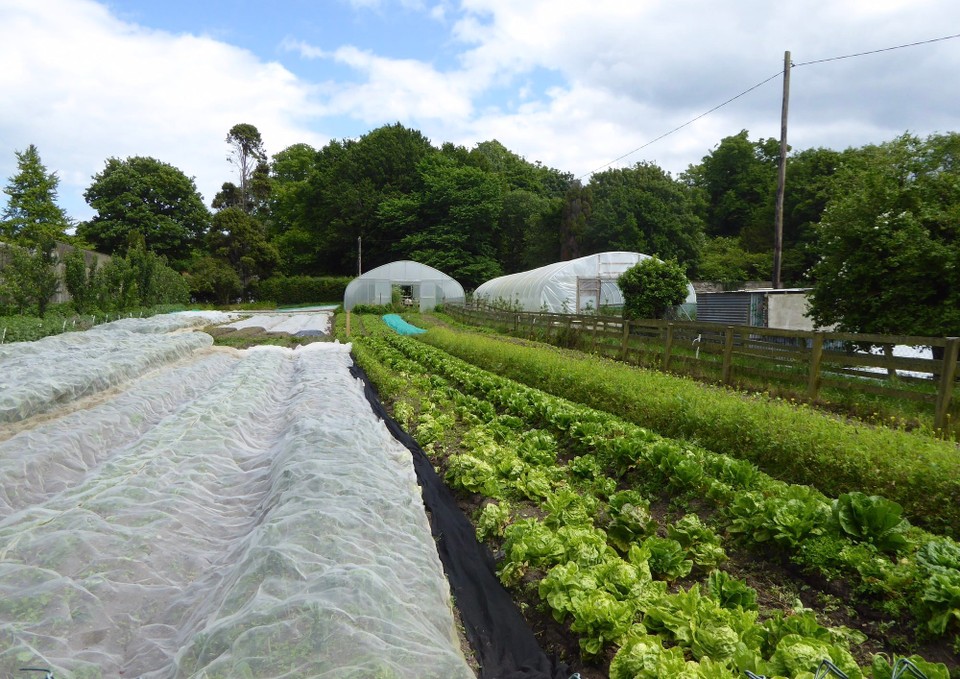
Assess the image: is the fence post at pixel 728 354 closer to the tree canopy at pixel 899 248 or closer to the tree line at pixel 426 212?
the tree canopy at pixel 899 248

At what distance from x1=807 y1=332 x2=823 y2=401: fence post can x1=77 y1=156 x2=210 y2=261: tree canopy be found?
161 feet

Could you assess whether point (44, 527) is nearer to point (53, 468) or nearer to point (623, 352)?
point (53, 468)

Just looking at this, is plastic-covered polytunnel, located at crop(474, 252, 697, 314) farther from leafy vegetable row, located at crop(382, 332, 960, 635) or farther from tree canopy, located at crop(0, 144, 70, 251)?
tree canopy, located at crop(0, 144, 70, 251)

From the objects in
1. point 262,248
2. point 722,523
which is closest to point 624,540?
point 722,523

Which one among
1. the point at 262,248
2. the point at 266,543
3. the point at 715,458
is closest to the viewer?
the point at 266,543

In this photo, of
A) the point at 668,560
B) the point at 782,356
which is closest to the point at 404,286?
the point at 782,356

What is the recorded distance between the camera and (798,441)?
17.9 feet

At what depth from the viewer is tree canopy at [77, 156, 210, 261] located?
4622 cm

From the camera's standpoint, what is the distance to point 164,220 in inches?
1871

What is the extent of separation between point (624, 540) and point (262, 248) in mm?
47555

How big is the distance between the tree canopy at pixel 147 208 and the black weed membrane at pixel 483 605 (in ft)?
161

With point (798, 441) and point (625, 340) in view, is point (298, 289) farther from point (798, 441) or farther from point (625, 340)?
point (798, 441)

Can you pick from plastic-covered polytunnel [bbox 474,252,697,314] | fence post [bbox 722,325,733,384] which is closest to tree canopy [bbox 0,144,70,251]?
plastic-covered polytunnel [bbox 474,252,697,314]

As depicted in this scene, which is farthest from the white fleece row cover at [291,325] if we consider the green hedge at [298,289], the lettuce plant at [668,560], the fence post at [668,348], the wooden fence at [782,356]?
the lettuce plant at [668,560]
